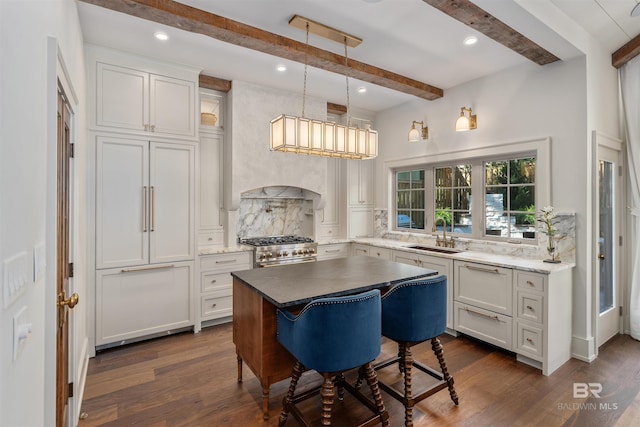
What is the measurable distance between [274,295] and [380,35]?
2.45 m

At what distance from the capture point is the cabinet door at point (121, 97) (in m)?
3.14

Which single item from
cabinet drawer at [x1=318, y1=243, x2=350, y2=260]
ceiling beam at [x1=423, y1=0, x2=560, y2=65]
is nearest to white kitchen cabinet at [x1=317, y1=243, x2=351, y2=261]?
cabinet drawer at [x1=318, y1=243, x2=350, y2=260]

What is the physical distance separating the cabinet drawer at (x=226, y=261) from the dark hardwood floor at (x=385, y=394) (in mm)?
885

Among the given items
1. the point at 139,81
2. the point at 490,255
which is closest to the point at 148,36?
the point at 139,81

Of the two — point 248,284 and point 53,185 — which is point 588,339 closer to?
point 248,284

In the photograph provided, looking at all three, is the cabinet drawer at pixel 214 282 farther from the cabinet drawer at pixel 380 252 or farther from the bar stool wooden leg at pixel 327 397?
the bar stool wooden leg at pixel 327 397

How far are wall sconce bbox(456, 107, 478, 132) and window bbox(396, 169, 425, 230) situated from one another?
101 cm

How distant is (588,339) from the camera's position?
3.00 meters

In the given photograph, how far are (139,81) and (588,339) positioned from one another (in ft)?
16.3

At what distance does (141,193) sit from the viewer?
3355 mm

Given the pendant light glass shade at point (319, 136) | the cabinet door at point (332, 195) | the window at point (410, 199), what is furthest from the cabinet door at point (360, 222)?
the pendant light glass shade at point (319, 136)

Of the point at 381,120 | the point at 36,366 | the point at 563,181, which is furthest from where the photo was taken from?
the point at 381,120

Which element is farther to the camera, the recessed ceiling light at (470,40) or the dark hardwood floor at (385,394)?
the recessed ceiling light at (470,40)

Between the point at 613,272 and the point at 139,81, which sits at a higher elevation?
the point at 139,81
